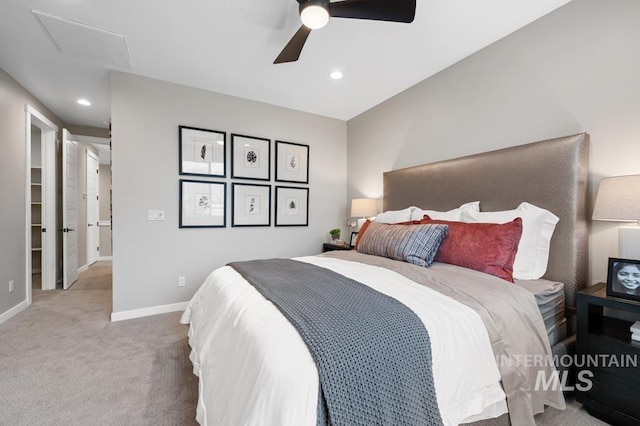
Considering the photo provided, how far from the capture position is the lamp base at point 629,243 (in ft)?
5.11

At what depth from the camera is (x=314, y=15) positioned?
166 centimetres

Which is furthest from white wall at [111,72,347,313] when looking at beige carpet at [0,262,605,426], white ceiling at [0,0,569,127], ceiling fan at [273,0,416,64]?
ceiling fan at [273,0,416,64]

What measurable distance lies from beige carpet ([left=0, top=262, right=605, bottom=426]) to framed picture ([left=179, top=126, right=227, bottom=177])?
1.67 metres

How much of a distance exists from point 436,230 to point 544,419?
1212 millimetres

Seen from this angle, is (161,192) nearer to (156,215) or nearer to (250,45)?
(156,215)

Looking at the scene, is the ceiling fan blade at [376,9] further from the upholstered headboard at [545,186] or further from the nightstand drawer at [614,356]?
the nightstand drawer at [614,356]

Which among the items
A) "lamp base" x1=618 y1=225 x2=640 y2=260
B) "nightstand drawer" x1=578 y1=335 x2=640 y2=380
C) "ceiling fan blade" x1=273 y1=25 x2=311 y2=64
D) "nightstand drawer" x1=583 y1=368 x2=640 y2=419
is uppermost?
"ceiling fan blade" x1=273 y1=25 x2=311 y2=64

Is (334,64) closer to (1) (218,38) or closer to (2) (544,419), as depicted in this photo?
(1) (218,38)

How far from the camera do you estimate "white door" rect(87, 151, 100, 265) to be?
542cm

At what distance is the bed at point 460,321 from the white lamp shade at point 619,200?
8.9 inches

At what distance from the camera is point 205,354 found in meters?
1.43

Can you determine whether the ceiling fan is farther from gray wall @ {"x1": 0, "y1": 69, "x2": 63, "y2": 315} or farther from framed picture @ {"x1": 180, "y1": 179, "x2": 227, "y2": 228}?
gray wall @ {"x1": 0, "y1": 69, "x2": 63, "y2": 315}

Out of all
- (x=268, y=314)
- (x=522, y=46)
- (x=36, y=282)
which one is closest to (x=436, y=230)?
(x=268, y=314)

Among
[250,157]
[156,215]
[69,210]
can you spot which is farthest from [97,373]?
[69,210]
